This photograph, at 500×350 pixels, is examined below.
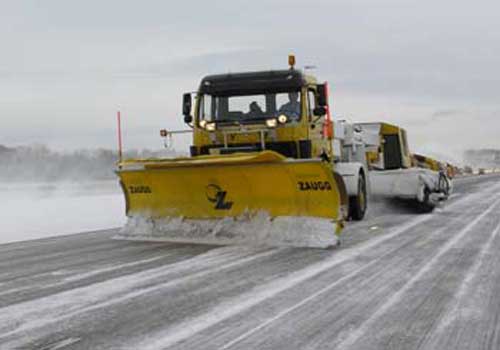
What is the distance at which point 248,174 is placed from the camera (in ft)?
29.2

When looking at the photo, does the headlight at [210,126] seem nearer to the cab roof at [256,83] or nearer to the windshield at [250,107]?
the windshield at [250,107]

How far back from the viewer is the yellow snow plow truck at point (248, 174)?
855 centimetres

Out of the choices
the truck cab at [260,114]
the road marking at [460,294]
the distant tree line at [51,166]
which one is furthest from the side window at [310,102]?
the distant tree line at [51,166]

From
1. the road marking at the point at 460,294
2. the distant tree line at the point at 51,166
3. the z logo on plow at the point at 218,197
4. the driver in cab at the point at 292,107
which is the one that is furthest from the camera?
the distant tree line at the point at 51,166

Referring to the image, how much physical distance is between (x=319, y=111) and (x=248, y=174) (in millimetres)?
1822

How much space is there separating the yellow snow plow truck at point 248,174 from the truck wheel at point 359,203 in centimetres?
161

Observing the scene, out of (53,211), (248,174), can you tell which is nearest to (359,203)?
(248,174)

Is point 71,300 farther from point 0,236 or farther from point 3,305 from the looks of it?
point 0,236

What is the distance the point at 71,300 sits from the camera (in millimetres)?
5340

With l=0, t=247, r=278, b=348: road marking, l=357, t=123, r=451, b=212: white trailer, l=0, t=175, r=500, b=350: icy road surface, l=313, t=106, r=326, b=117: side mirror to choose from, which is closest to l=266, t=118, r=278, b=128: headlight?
l=313, t=106, r=326, b=117: side mirror

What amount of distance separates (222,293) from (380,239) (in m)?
4.25

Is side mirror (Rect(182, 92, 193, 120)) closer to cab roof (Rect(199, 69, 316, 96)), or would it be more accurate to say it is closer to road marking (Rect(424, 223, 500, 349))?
cab roof (Rect(199, 69, 316, 96))

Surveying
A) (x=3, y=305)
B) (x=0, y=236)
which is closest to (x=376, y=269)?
(x=3, y=305)

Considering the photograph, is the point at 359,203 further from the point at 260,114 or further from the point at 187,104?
the point at 187,104
